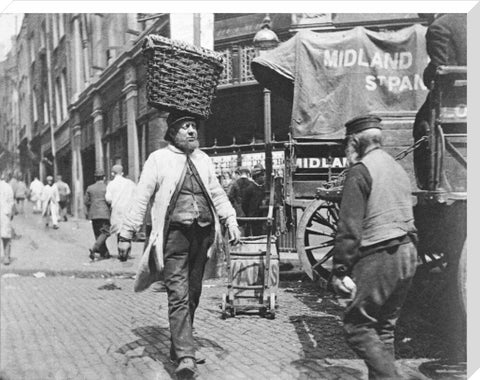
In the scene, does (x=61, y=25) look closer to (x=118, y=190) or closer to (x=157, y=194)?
(x=118, y=190)

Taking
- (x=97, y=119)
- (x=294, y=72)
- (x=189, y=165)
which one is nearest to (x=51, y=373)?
(x=189, y=165)

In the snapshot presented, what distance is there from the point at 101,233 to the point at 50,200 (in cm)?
187

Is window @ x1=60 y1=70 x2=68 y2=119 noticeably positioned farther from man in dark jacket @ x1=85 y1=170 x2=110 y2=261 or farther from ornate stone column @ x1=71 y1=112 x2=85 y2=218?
man in dark jacket @ x1=85 y1=170 x2=110 y2=261

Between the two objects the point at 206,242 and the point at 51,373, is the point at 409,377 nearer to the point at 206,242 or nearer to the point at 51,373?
the point at 206,242

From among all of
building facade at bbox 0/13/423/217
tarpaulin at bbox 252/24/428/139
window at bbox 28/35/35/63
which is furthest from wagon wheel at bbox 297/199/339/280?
window at bbox 28/35/35/63

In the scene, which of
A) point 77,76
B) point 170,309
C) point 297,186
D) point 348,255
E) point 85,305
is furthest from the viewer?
point 297,186

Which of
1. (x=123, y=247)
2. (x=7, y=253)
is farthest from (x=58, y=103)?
(x=123, y=247)

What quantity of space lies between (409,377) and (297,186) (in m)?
3.34

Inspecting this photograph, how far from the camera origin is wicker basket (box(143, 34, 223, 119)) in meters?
3.56

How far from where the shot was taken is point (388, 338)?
2.82m

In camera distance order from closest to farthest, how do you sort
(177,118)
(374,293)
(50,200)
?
(374,293) → (177,118) → (50,200)

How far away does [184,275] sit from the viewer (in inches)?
137

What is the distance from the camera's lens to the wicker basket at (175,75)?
3.56m

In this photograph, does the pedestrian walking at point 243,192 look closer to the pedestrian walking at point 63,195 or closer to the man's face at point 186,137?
the pedestrian walking at point 63,195
